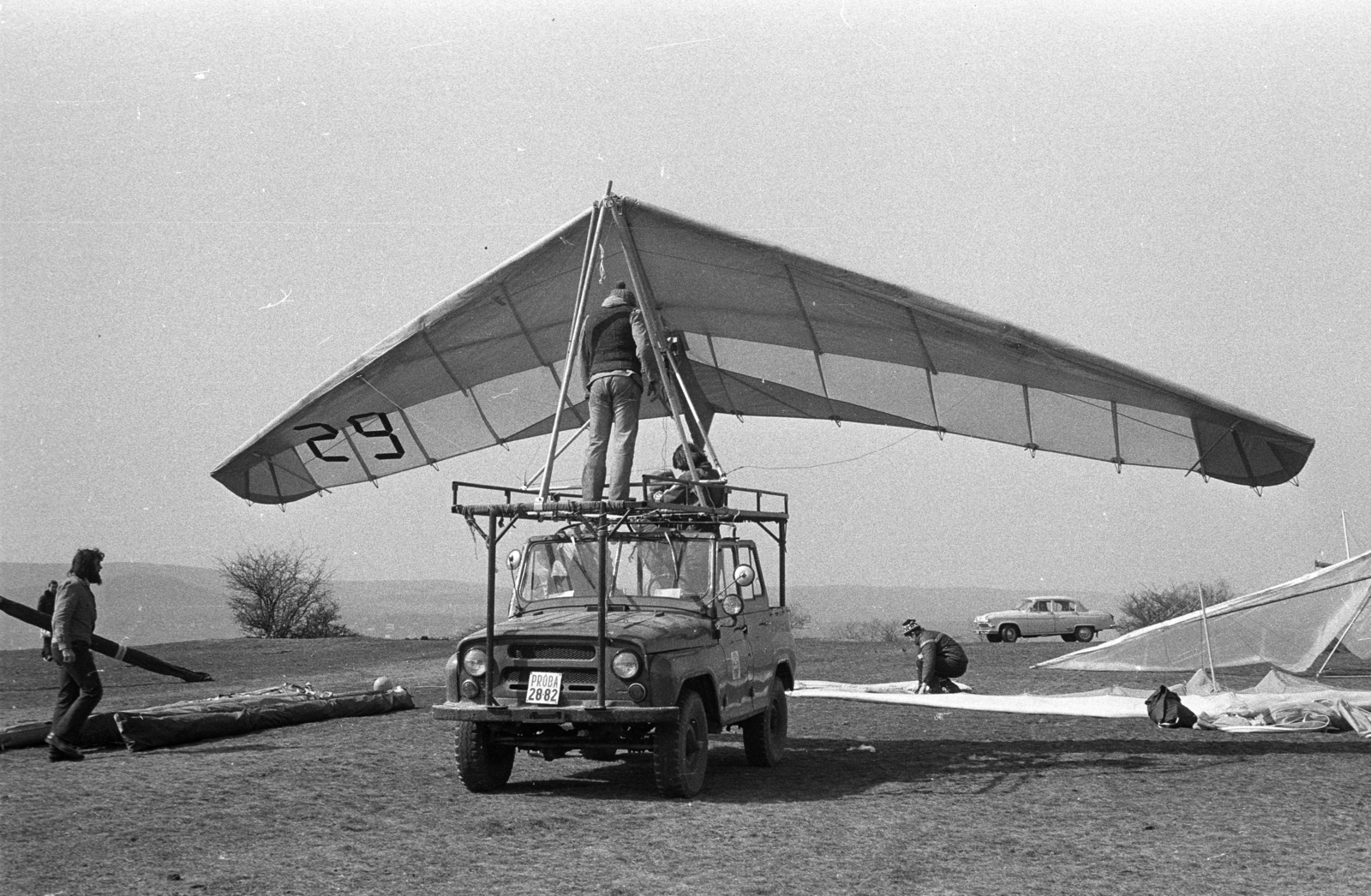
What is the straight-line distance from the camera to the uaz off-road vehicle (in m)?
9.72

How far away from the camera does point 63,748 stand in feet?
40.2

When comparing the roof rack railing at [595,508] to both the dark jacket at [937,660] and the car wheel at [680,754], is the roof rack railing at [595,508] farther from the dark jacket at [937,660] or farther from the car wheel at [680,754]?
the dark jacket at [937,660]

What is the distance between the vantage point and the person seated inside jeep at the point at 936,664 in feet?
63.6

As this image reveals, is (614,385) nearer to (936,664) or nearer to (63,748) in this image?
(63,748)

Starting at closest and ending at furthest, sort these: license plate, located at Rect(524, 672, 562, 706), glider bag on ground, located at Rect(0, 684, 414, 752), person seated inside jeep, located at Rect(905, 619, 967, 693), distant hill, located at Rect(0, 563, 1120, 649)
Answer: license plate, located at Rect(524, 672, 562, 706) → glider bag on ground, located at Rect(0, 684, 414, 752) → person seated inside jeep, located at Rect(905, 619, 967, 693) → distant hill, located at Rect(0, 563, 1120, 649)

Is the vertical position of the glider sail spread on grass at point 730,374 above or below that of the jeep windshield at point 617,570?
above

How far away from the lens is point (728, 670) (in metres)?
10.8

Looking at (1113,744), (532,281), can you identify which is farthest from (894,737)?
(532,281)

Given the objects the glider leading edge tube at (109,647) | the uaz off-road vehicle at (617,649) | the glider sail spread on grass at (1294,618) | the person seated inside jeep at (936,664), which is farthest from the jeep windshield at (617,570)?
the glider sail spread on grass at (1294,618)

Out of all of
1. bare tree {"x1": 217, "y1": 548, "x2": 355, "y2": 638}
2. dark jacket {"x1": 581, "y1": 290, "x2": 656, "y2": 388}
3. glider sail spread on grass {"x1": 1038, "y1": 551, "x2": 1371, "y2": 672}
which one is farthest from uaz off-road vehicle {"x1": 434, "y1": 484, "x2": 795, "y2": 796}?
bare tree {"x1": 217, "y1": 548, "x2": 355, "y2": 638}

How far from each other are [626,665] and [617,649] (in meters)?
0.13

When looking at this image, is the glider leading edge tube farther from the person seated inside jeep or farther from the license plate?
the person seated inside jeep

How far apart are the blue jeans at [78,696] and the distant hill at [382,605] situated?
133ft

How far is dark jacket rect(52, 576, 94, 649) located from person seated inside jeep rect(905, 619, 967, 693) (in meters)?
11.0
